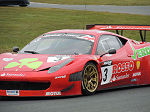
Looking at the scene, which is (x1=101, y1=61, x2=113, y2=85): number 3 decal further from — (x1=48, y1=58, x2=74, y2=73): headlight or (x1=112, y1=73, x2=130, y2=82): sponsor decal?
(x1=48, y1=58, x2=74, y2=73): headlight

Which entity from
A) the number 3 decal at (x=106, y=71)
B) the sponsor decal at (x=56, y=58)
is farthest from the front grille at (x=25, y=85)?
the number 3 decal at (x=106, y=71)

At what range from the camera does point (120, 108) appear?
6152mm

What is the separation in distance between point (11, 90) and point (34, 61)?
0.70 meters

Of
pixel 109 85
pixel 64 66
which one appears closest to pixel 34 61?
pixel 64 66

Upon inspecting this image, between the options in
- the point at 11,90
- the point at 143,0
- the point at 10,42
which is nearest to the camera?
the point at 11,90

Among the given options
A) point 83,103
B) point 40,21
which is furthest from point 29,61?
point 40,21

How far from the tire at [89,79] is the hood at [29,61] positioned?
39 centimetres

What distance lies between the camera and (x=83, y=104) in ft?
21.0

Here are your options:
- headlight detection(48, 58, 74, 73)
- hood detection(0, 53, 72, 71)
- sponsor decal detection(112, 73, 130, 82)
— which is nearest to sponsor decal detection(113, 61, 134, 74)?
sponsor decal detection(112, 73, 130, 82)

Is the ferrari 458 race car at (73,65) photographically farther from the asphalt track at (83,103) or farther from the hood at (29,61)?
the asphalt track at (83,103)

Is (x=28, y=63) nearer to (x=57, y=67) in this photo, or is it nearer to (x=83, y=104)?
(x=57, y=67)

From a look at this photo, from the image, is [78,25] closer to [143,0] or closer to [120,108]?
[120,108]

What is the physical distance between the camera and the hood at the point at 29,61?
7.11 metres

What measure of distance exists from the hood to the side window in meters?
1.00
